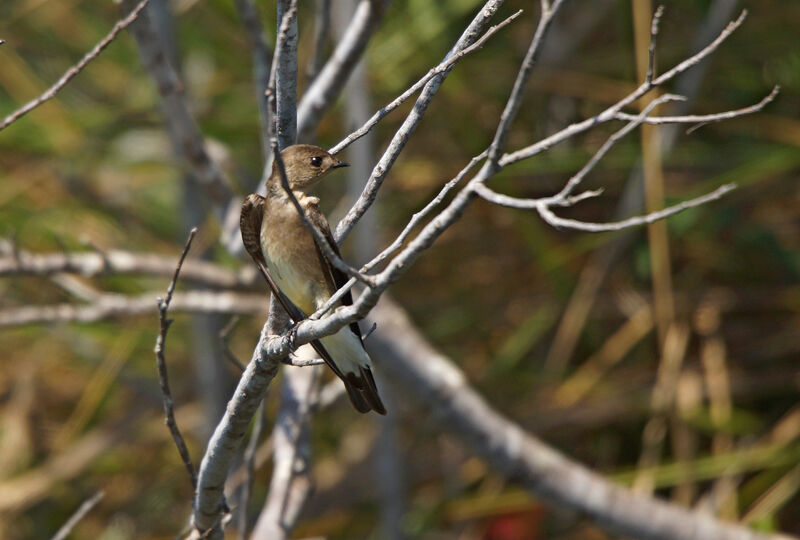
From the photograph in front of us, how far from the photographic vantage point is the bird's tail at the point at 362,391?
226cm

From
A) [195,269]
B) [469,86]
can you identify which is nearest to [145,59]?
[195,269]

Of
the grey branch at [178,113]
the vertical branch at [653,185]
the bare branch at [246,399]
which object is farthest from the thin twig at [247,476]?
the vertical branch at [653,185]

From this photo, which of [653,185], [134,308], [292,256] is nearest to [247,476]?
[292,256]

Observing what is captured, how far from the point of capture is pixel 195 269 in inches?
131

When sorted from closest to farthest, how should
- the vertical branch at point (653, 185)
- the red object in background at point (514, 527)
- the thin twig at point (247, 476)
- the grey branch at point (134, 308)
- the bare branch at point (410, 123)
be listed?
1. the bare branch at point (410, 123)
2. the thin twig at point (247, 476)
3. the grey branch at point (134, 308)
4. the vertical branch at point (653, 185)
5. the red object in background at point (514, 527)

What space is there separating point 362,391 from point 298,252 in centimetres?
37

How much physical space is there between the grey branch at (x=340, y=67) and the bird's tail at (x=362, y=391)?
745 millimetres

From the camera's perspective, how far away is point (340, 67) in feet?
8.83

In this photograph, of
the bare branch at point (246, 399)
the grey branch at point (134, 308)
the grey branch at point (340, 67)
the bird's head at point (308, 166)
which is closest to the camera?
the bare branch at point (246, 399)

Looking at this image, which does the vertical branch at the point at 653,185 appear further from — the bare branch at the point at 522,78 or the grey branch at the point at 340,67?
the bare branch at the point at 522,78

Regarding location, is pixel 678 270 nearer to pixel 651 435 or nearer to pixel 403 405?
pixel 651 435

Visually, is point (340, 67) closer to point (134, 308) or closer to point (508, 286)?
point (134, 308)

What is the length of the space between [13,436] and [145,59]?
2290mm

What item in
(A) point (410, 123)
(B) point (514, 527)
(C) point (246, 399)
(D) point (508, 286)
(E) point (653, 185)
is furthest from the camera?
(D) point (508, 286)
